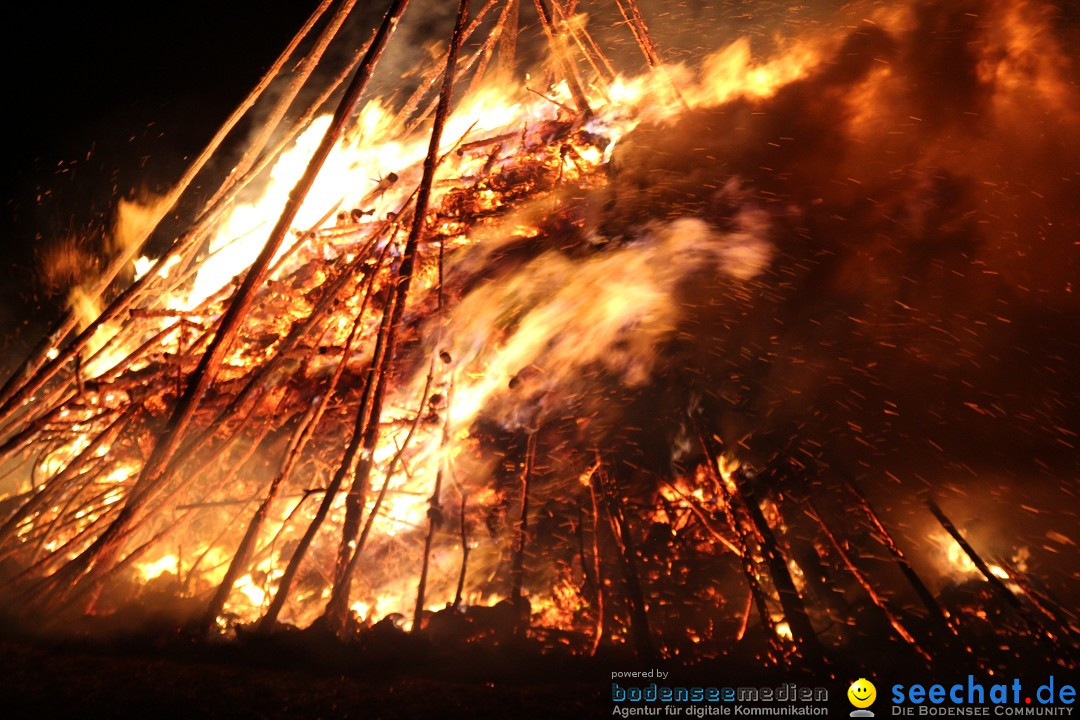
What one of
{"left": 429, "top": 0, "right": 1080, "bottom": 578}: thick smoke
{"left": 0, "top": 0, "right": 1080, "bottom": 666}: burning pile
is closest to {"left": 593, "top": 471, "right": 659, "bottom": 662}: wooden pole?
{"left": 0, "top": 0, "right": 1080, "bottom": 666}: burning pile

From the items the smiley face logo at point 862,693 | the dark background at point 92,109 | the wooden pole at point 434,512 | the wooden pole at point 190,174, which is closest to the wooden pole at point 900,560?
the smiley face logo at point 862,693

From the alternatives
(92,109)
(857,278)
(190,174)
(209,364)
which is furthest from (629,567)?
(92,109)

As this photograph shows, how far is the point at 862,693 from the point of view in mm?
2064

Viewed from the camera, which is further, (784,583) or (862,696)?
(784,583)

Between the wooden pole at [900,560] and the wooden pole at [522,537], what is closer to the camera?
the wooden pole at [900,560]

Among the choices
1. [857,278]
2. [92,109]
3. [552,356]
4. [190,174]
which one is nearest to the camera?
[190,174]

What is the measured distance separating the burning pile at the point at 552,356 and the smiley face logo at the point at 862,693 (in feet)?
1.46

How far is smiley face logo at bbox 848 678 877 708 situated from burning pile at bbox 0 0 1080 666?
45cm

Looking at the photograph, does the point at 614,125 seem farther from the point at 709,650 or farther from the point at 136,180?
the point at 136,180

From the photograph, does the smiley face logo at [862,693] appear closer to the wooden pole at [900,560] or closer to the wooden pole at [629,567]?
the wooden pole at [629,567]

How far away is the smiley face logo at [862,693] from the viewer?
2014 millimetres

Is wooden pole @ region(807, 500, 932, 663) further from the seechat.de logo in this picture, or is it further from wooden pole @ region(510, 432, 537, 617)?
wooden pole @ region(510, 432, 537, 617)

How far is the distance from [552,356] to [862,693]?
3159mm

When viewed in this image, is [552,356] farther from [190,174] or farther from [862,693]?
[862,693]
